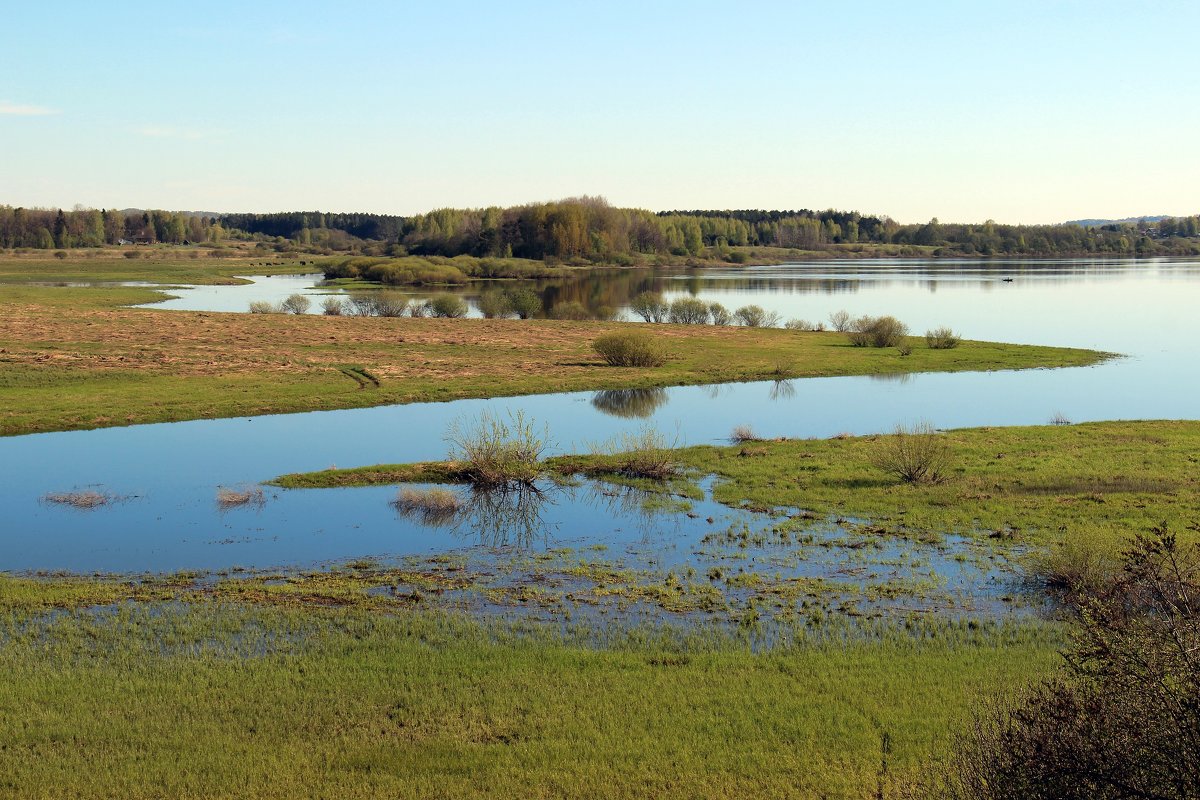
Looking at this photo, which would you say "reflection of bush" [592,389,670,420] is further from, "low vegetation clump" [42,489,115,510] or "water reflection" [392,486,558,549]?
"low vegetation clump" [42,489,115,510]

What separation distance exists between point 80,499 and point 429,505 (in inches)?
286

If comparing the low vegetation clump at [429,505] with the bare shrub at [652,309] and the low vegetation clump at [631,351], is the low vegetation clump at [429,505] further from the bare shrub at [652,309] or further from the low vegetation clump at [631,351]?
the bare shrub at [652,309]

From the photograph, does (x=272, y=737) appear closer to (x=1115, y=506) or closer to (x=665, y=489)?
(x=665, y=489)

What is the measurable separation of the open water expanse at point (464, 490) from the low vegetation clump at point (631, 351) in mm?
5070

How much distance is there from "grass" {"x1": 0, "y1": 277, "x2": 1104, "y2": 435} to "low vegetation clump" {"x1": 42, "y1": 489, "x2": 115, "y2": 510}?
7.98 metres

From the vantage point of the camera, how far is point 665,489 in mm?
21594

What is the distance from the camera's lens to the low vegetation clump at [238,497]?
2022 centimetres

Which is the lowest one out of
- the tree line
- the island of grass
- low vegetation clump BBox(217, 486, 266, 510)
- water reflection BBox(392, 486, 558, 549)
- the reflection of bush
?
water reflection BBox(392, 486, 558, 549)

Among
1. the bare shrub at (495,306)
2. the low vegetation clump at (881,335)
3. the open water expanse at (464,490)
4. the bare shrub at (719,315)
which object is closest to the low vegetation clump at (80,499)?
the open water expanse at (464,490)

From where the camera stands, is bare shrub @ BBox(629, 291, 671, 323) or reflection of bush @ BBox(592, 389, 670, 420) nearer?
reflection of bush @ BBox(592, 389, 670, 420)

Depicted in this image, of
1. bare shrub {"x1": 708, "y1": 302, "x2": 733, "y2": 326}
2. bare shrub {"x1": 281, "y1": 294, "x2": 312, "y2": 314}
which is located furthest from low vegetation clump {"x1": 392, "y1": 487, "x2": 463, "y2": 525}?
bare shrub {"x1": 281, "y1": 294, "x2": 312, "y2": 314}

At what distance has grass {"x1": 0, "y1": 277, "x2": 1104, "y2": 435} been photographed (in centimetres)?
3180

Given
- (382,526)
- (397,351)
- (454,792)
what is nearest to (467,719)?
(454,792)

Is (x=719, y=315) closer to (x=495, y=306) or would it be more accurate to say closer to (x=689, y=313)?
(x=689, y=313)
